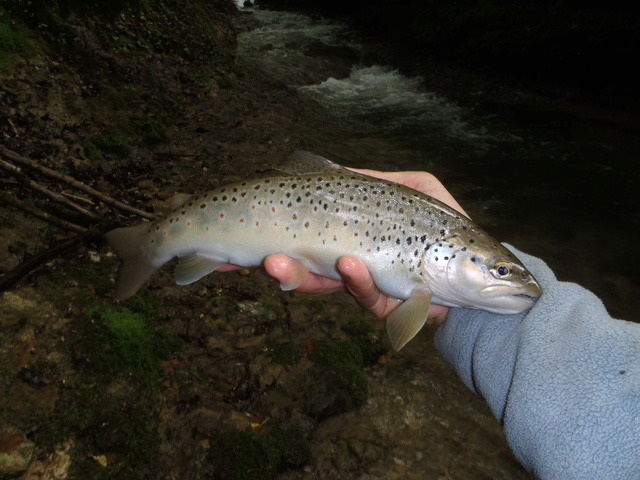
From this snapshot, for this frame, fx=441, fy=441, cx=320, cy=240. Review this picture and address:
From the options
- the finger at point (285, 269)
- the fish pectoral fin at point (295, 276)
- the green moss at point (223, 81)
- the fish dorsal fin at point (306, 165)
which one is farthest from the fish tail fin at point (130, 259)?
the green moss at point (223, 81)

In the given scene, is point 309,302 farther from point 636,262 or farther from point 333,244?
point 636,262

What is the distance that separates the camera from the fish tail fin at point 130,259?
3.28 meters

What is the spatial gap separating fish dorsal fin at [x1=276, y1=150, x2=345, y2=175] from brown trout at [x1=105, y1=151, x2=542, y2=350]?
0.08ft

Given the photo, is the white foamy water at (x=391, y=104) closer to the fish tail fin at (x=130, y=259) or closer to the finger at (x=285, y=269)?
Result: the finger at (x=285, y=269)

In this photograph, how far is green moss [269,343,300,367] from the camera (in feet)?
13.9

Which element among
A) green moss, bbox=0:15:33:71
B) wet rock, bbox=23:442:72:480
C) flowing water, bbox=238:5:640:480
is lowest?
flowing water, bbox=238:5:640:480

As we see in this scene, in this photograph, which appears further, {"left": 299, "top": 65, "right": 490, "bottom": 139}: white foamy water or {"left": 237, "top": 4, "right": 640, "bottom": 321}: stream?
{"left": 299, "top": 65, "right": 490, "bottom": 139}: white foamy water

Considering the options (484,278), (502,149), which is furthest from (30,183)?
(502,149)

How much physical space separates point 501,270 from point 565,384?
981mm

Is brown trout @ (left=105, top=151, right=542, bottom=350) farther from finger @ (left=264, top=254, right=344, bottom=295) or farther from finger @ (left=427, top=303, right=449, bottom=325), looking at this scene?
finger @ (left=427, top=303, right=449, bottom=325)

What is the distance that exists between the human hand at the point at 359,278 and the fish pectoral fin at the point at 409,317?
12.1 inches

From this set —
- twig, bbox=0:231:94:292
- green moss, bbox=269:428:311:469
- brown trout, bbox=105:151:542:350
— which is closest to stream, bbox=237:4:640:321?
brown trout, bbox=105:151:542:350

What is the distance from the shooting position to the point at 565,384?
7.34 feet

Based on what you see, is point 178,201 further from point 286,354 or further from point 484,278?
point 484,278
